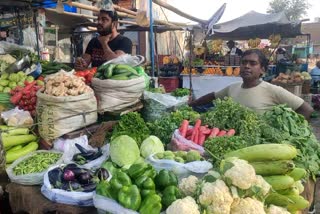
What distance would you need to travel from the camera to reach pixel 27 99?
366 centimetres

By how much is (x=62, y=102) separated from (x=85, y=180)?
38.4 inches

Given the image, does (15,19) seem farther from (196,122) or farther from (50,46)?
(196,122)

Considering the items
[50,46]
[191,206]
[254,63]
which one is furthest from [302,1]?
[191,206]

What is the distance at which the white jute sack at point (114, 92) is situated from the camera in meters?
3.52

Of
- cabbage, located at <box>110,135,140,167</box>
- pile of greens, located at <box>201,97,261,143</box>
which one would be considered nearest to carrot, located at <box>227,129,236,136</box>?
pile of greens, located at <box>201,97,261,143</box>

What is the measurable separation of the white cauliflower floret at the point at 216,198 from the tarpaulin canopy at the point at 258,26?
35.6 feet

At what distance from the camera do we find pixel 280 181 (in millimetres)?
2207

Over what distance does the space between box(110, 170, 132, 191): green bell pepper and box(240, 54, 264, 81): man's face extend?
7.96 feet

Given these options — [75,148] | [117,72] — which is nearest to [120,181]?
[75,148]

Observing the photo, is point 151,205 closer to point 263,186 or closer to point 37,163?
point 263,186

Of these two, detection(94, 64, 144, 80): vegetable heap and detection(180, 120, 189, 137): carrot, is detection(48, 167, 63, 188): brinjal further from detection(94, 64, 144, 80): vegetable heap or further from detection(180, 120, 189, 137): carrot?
detection(94, 64, 144, 80): vegetable heap

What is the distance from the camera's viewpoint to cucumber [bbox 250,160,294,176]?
2258mm

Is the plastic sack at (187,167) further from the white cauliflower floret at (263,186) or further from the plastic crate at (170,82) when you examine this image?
the plastic crate at (170,82)

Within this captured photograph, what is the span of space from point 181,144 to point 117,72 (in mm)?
1184
